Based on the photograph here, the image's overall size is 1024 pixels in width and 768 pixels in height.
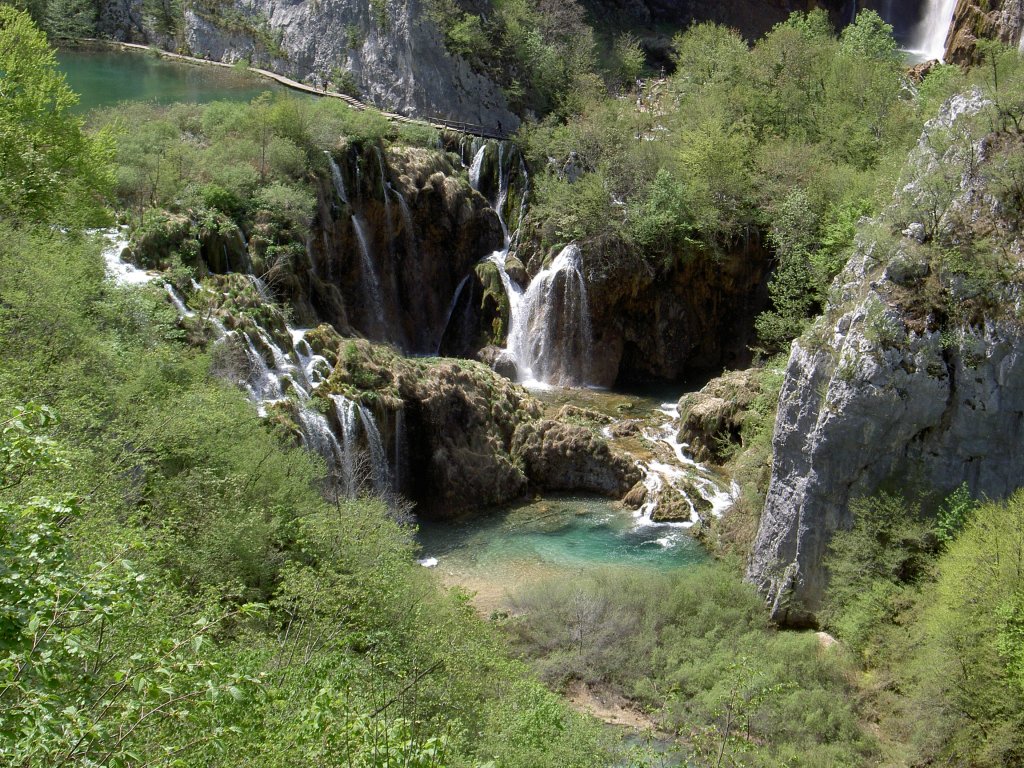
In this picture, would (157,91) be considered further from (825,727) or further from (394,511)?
(825,727)

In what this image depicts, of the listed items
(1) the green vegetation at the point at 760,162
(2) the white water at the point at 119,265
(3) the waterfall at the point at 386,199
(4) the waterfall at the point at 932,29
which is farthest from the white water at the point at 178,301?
(4) the waterfall at the point at 932,29

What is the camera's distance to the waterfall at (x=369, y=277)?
2988 centimetres

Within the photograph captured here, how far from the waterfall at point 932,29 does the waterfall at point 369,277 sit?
130 feet

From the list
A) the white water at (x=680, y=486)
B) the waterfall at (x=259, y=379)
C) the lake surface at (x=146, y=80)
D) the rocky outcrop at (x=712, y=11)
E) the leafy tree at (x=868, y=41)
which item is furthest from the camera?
the rocky outcrop at (x=712, y=11)

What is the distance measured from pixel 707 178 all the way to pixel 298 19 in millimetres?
28578

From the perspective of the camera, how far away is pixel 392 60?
144 ft

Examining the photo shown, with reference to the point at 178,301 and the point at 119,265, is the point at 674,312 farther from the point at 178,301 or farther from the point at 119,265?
the point at 119,265

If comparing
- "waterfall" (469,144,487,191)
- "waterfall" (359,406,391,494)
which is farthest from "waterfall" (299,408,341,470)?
"waterfall" (469,144,487,191)

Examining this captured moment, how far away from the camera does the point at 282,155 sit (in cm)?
2733

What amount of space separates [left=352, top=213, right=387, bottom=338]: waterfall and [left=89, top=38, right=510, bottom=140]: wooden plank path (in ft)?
29.9

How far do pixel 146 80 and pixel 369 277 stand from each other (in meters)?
22.7

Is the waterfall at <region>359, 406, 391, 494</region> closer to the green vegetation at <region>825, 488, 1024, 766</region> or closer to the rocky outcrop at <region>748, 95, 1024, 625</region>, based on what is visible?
the rocky outcrop at <region>748, 95, 1024, 625</region>

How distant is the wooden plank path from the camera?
4056cm

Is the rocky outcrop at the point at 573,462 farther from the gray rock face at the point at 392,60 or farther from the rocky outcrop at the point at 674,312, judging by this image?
the gray rock face at the point at 392,60
